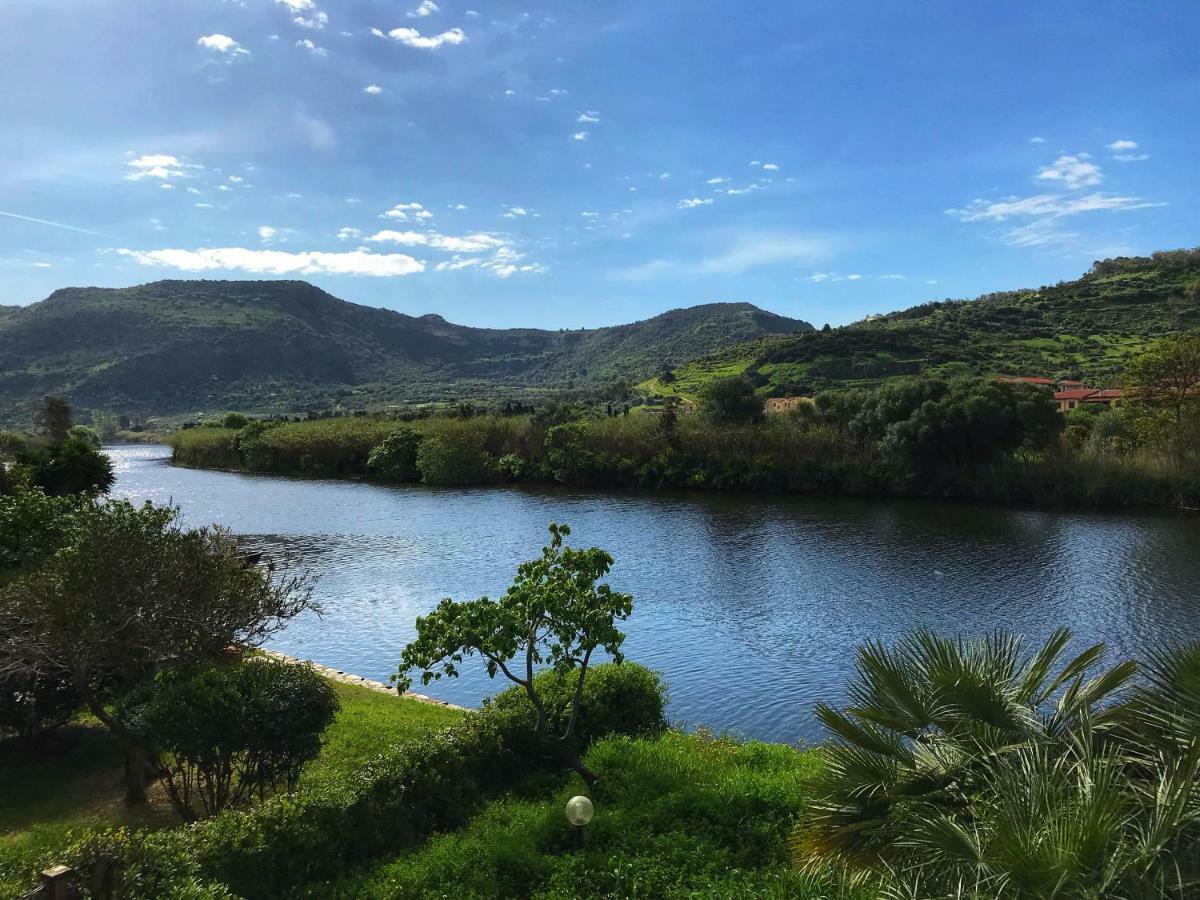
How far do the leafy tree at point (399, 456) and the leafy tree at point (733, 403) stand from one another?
25.8 metres

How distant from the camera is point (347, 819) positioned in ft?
26.8

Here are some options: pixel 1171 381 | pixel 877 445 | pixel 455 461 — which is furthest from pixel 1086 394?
pixel 455 461

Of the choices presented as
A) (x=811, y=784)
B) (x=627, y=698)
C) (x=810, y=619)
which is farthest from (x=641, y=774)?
(x=810, y=619)

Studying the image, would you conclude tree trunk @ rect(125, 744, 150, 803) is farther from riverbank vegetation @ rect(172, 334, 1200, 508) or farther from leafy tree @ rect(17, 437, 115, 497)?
riverbank vegetation @ rect(172, 334, 1200, 508)

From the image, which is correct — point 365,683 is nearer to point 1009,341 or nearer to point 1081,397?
point 1081,397

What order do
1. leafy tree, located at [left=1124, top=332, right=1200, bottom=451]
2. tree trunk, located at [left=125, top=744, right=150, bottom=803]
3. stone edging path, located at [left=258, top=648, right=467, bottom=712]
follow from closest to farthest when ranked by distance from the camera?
tree trunk, located at [left=125, top=744, right=150, bottom=803] → stone edging path, located at [left=258, top=648, right=467, bottom=712] → leafy tree, located at [left=1124, top=332, right=1200, bottom=451]

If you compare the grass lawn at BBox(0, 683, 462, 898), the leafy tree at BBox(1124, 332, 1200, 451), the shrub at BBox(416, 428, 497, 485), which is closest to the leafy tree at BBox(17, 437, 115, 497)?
the grass lawn at BBox(0, 683, 462, 898)

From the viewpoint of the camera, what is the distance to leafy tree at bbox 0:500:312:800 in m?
9.69

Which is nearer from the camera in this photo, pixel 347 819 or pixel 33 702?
pixel 347 819

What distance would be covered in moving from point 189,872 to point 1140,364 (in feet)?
170

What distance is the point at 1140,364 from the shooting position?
44.3 meters

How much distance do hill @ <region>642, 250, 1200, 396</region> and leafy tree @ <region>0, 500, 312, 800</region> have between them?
230 ft

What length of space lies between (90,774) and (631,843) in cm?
859

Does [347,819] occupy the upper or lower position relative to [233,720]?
lower
